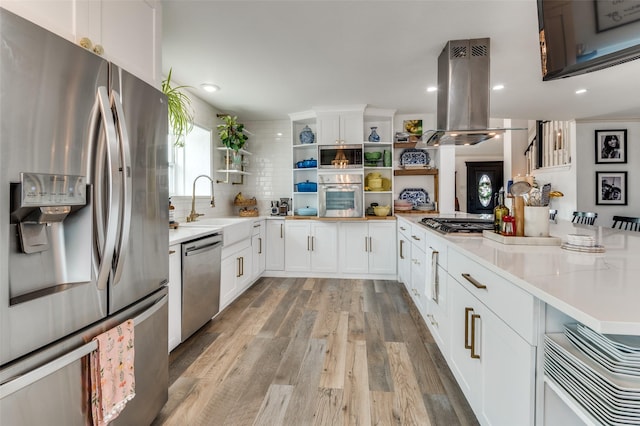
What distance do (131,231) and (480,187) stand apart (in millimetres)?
11144

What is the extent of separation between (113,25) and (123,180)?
2.66 feet

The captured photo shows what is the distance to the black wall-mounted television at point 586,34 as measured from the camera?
3.80 ft

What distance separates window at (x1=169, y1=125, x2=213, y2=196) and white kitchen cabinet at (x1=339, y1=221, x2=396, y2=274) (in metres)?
2.07

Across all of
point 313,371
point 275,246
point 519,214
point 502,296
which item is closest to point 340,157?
point 275,246

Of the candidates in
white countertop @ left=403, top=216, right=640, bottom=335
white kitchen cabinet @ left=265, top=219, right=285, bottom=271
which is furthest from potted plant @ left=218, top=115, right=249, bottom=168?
white countertop @ left=403, top=216, right=640, bottom=335

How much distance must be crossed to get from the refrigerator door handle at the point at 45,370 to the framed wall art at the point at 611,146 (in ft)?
23.6

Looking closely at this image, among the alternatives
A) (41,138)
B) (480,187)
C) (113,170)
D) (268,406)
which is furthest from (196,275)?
(480,187)

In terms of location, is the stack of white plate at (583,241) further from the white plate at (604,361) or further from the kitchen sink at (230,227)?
the kitchen sink at (230,227)

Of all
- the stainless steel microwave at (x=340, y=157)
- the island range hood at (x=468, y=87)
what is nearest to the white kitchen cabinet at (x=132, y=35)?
the island range hood at (x=468, y=87)

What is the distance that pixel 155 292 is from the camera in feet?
5.03

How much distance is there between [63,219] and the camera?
99 centimetres

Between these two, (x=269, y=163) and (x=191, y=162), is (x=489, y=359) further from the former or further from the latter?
(x=269, y=163)

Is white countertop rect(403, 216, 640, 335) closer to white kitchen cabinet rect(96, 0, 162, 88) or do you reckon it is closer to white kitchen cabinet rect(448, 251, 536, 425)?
white kitchen cabinet rect(448, 251, 536, 425)

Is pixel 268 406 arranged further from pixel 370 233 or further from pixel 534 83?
pixel 534 83
